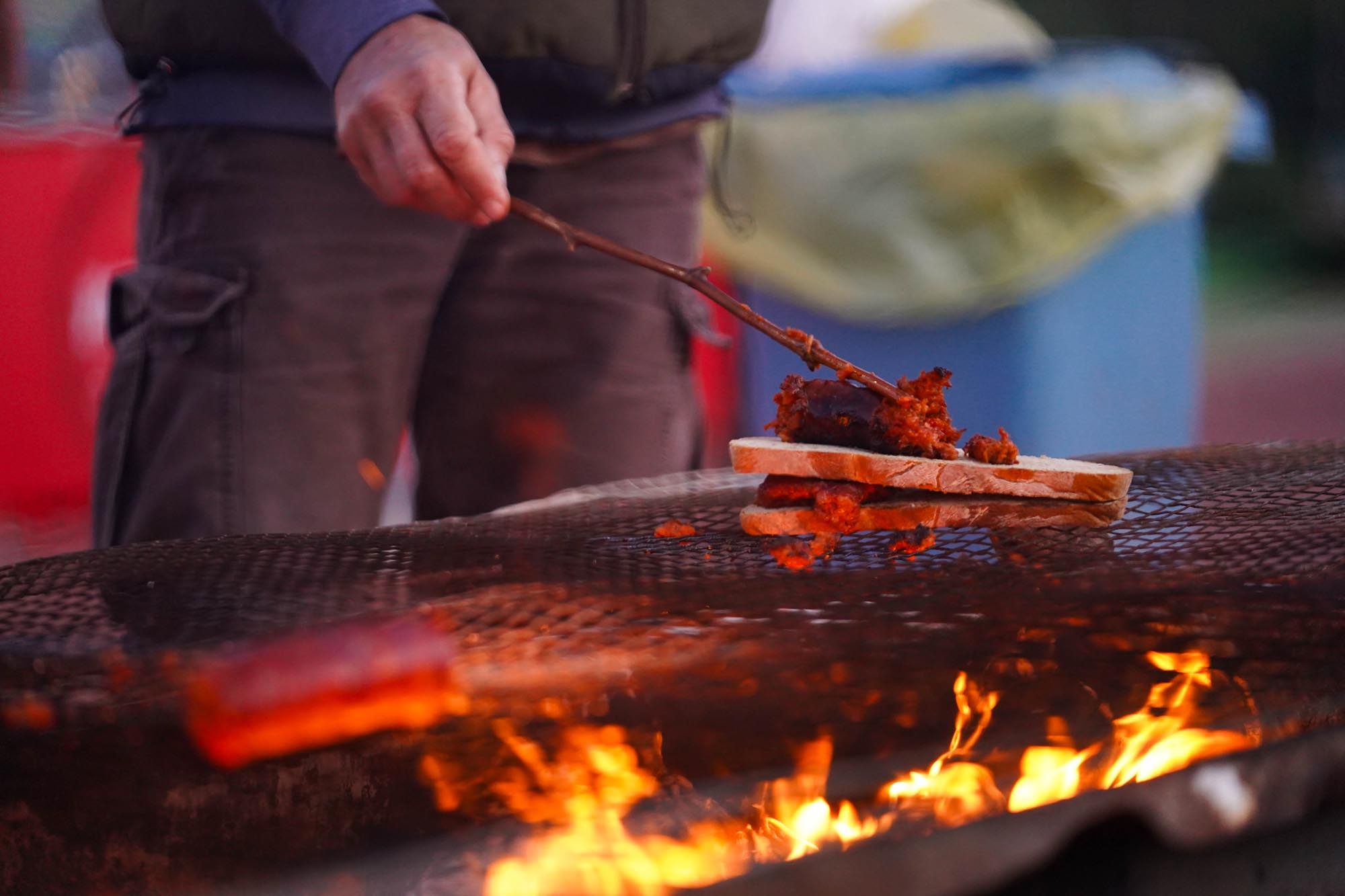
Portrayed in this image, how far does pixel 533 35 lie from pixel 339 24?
1.03ft

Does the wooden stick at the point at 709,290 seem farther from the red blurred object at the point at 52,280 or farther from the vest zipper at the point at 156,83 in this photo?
the red blurred object at the point at 52,280

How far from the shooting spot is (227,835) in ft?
2.74

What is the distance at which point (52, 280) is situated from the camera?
13.1ft

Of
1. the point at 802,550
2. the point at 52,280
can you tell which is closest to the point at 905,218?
the point at 802,550

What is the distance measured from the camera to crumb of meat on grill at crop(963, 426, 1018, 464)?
4.57ft

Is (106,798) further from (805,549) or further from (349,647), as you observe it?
(805,549)

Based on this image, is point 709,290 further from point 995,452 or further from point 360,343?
point 360,343

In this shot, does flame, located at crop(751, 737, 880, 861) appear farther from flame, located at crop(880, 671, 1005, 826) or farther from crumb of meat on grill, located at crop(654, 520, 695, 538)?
crumb of meat on grill, located at crop(654, 520, 695, 538)

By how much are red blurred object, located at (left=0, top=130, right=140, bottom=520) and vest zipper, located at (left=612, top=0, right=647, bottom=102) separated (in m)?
2.79

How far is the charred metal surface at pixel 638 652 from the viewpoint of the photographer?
0.84 m

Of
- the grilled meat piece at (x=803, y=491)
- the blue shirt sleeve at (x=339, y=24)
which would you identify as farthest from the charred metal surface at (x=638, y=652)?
the blue shirt sleeve at (x=339, y=24)

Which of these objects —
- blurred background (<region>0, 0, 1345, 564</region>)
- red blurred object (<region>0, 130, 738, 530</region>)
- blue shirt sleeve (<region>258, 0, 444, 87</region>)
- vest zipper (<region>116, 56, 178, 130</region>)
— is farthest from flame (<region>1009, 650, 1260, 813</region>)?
red blurred object (<region>0, 130, 738, 530</region>)

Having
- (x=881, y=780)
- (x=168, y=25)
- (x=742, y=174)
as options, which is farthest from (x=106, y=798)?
(x=742, y=174)

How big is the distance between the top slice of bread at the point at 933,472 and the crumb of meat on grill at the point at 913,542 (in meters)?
0.08
